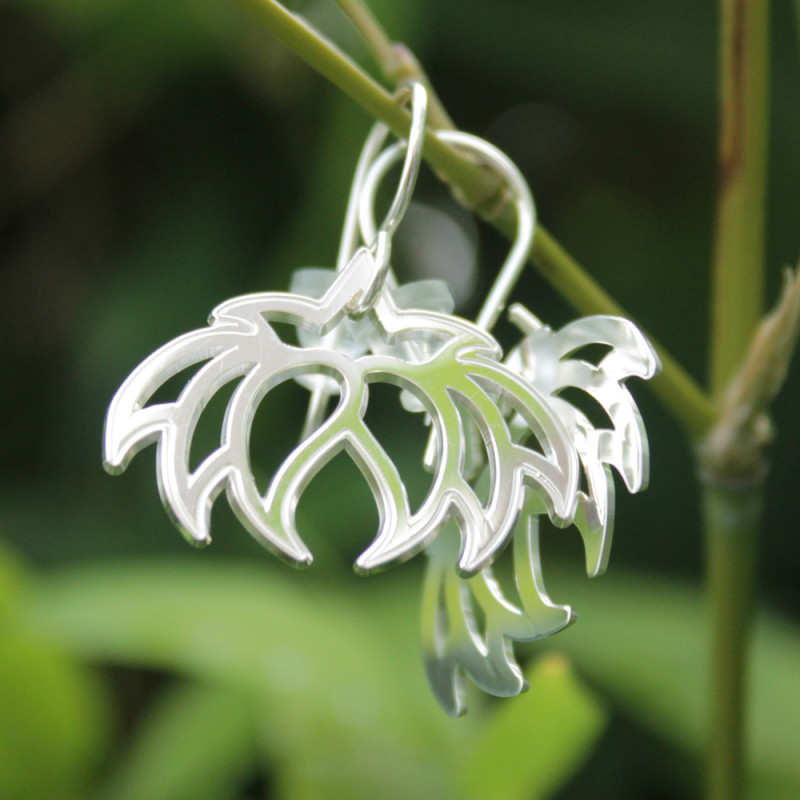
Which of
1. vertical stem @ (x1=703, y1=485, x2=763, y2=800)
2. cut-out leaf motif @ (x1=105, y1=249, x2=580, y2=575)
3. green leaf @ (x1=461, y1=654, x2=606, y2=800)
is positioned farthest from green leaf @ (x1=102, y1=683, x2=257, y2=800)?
cut-out leaf motif @ (x1=105, y1=249, x2=580, y2=575)

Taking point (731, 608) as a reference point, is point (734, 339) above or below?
above

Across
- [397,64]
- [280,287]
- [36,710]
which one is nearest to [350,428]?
[397,64]

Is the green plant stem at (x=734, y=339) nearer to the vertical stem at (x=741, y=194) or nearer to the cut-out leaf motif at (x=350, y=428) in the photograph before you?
the vertical stem at (x=741, y=194)

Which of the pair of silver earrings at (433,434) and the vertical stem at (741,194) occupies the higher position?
the vertical stem at (741,194)

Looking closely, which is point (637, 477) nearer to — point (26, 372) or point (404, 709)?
point (404, 709)

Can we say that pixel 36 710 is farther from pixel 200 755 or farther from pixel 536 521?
pixel 536 521

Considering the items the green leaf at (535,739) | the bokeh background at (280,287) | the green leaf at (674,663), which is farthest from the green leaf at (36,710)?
the green leaf at (674,663)

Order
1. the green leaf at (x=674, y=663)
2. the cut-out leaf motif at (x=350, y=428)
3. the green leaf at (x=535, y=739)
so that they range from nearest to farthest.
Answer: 1. the cut-out leaf motif at (x=350, y=428)
2. the green leaf at (x=535, y=739)
3. the green leaf at (x=674, y=663)

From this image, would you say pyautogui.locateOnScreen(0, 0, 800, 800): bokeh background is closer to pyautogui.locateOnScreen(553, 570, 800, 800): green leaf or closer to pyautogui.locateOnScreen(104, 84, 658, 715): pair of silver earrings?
pyautogui.locateOnScreen(553, 570, 800, 800): green leaf
